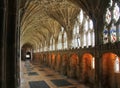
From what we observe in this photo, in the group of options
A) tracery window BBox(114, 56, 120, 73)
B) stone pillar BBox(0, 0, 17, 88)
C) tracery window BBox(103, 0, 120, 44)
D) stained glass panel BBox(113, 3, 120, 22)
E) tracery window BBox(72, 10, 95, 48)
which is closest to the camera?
stone pillar BBox(0, 0, 17, 88)

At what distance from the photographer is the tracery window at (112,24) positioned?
13.4 metres

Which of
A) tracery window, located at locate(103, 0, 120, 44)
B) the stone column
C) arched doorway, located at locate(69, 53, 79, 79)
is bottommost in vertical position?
arched doorway, located at locate(69, 53, 79, 79)

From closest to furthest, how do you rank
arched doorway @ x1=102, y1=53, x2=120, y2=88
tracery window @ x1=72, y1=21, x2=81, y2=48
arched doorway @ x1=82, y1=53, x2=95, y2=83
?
arched doorway @ x1=102, y1=53, x2=120, y2=88 < arched doorway @ x1=82, y1=53, x2=95, y2=83 < tracery window @ x1=72, y1=21, x2=81, y2=48

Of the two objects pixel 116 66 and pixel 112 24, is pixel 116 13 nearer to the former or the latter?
pixel 112 24

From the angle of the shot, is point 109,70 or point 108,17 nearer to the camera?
point 108,17

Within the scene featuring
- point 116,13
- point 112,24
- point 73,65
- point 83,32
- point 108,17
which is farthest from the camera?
point 73,65

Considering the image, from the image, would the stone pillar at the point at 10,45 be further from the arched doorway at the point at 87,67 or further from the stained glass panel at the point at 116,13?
the arched doorway at the point at 87,67

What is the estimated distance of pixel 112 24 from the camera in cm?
1402

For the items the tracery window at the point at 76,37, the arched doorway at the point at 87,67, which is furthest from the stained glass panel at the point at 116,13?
the tracery window at the point at 76,37

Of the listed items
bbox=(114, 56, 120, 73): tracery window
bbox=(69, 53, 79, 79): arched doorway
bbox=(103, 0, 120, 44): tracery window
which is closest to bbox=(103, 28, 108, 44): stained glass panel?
bbox=(103, 0, 120, 44): tracery window

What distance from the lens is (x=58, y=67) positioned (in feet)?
92.0

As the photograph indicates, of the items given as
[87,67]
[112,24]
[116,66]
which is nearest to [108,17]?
[112,24]

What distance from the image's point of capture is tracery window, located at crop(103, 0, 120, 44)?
44.1 feet

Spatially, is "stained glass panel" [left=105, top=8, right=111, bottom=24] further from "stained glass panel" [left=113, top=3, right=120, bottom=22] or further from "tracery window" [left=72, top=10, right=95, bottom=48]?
"tracery window" [left=72, top=10, right=95, bottom=48]
